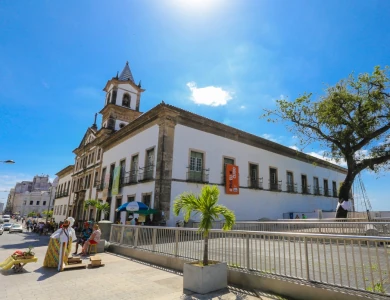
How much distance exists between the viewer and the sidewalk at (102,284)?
15.3 feet

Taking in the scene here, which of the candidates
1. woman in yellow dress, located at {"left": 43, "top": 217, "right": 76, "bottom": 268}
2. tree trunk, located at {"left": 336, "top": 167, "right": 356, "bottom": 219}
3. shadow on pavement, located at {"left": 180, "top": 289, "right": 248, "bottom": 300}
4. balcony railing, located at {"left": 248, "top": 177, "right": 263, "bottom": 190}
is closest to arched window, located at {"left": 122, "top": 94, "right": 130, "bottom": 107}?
balcony railing, located at {"left": 248, "top": 177, "right": 263, "bottom": 190}

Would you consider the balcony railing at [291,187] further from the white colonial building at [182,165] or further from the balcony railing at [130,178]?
the balcony railing at [130,178]

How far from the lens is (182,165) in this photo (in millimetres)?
16953

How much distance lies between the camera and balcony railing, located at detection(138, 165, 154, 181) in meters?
16.8

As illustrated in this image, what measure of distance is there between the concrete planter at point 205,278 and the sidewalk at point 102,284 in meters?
0.14

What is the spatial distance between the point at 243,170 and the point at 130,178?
9623 millimetres

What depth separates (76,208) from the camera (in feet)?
102

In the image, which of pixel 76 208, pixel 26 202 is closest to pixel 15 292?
pixel 76 208

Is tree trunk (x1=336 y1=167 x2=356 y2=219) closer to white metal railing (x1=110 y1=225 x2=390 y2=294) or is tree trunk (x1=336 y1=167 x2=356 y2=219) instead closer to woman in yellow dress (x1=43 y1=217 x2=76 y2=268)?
white metal railing (x1=110 y1=225 x2=390 y2=294)

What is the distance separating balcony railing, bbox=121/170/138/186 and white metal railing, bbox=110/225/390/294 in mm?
10871

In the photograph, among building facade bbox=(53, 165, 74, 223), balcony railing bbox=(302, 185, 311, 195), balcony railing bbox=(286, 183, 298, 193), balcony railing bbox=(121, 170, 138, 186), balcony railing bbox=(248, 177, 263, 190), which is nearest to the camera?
balcony railing bbox=(121, 170, 138, 186)

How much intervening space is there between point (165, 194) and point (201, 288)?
11.2 meters

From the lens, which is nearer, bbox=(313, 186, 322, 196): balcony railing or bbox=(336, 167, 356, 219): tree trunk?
bbox=(336, 167, 356, 219): tree trunk

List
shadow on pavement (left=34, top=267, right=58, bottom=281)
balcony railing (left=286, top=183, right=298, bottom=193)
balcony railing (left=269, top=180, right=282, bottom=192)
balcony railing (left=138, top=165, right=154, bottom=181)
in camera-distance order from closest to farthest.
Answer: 1. shadow on pavement (left=34, top=267, right=58, bottom=281)
2. balcony railing (left=138, top=165, right=154, bottom=181)
3. balcony railing (left=269, top=180, right=282, bottom=192)
4. balcony railing (left=286, top=183, right=298, bottom=193)
